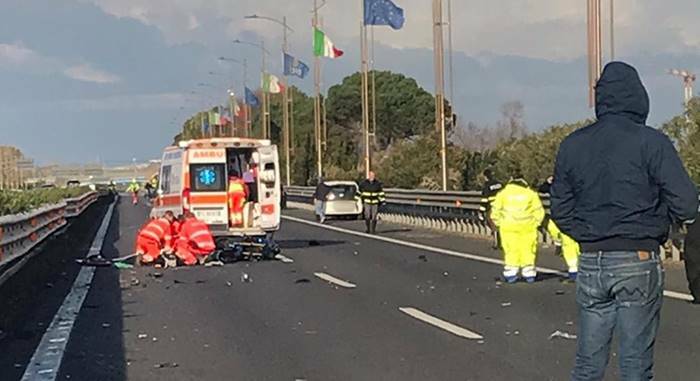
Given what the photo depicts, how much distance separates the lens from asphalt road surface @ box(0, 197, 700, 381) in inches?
418

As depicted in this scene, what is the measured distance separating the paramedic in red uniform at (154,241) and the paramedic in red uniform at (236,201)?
2.98 metres

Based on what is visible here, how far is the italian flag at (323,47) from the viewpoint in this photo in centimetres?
6050

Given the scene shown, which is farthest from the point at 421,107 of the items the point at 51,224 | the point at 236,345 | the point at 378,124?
the point at 236,345

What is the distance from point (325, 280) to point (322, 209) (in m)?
26.0

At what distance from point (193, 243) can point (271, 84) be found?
55604mm

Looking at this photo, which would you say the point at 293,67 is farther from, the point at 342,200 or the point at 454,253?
the point at 454,253

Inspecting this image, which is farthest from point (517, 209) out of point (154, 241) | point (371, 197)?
point (371, 197)

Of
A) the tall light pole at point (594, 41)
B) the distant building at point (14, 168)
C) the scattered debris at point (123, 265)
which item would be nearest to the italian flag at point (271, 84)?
the distant building at point (14, 168)

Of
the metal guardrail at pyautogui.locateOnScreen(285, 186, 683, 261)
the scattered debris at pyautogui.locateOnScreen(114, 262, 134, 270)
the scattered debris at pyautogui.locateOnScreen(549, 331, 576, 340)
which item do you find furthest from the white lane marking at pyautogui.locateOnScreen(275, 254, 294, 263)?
the scattered debris at pyautogui.locateOnScreen(549, 331, 576, 340)

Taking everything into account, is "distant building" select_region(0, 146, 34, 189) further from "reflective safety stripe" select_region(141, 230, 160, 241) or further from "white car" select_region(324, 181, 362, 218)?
"reflective safety stripe" select_region(141, 230, 160, 241)

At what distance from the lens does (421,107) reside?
11538 cm

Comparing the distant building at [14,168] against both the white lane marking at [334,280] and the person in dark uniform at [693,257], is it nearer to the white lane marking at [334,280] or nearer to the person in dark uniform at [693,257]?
the white lane marking at [334,280]

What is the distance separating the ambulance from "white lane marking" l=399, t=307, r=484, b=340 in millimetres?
11929

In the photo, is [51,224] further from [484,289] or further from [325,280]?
[484,289]
